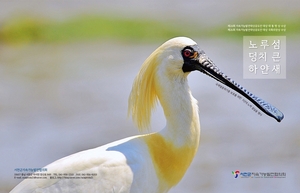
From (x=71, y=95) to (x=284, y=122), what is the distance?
120 cm

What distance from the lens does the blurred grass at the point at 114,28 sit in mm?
3609

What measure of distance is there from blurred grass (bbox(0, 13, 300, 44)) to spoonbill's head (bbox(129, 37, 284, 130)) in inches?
17.6

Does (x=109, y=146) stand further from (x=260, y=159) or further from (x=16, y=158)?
(x=260, y=159)

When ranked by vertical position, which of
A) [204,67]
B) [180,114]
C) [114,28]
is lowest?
[180,114]

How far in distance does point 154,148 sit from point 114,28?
34.4 inches

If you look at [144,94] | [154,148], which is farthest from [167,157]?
[144,94]

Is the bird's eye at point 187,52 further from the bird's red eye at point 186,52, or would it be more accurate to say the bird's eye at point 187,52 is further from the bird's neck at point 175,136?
the bird's neck at point 175,136

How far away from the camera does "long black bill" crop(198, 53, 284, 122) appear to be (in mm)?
3195

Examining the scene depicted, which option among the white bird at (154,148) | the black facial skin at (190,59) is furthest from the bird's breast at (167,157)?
the black facial skin at (190,59)

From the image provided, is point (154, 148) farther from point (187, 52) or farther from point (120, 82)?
point (120, 82)

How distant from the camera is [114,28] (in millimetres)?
3697

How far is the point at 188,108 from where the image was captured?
314 centimetres

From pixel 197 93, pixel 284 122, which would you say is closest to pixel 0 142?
pixel 197 93

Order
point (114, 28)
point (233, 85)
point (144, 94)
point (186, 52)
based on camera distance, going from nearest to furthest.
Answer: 1. point (186, 52)
2. point (144, 94)
3. point (233, 85)
4. point (114, 28)
